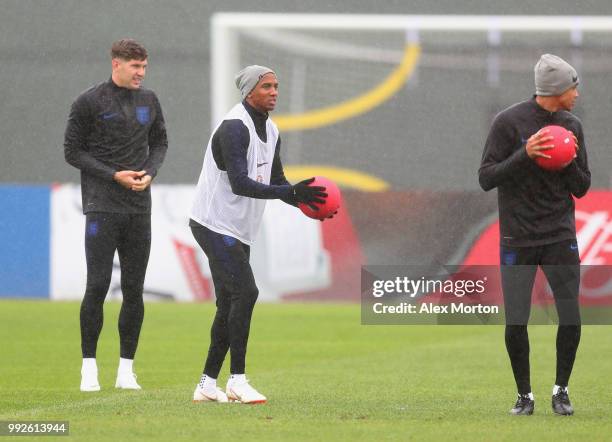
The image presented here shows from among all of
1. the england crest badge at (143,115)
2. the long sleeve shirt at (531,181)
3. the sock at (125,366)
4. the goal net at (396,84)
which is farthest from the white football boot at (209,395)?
the goal net at (396,84)

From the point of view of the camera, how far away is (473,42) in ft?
59.7

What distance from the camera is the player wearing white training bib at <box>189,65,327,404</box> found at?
26.0 ft

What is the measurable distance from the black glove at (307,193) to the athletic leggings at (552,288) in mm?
1054

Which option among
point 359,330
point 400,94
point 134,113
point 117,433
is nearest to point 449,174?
point 400,94

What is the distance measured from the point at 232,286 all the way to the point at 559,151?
1.97m

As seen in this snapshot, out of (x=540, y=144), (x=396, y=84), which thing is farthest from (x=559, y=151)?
(x=396, y=84)

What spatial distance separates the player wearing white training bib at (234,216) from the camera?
7930 millimetres

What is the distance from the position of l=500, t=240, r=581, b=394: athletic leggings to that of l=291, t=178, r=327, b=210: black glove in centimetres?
105

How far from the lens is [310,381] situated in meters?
9.70

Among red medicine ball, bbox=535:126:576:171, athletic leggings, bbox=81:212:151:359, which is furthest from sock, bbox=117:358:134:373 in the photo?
red medicine ball, bbox=535:126:576:171

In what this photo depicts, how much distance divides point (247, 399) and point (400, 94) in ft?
36.5

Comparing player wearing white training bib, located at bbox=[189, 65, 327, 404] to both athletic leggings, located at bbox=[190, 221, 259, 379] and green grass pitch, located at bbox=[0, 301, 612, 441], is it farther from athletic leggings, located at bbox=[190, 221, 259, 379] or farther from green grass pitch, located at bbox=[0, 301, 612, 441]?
green grass pitch, located at bbox=[0, 301, 612, 441]

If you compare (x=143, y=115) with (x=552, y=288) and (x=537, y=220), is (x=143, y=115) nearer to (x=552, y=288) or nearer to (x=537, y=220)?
(x=537, y=220)

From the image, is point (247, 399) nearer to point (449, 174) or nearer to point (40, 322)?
point (40, 322)
